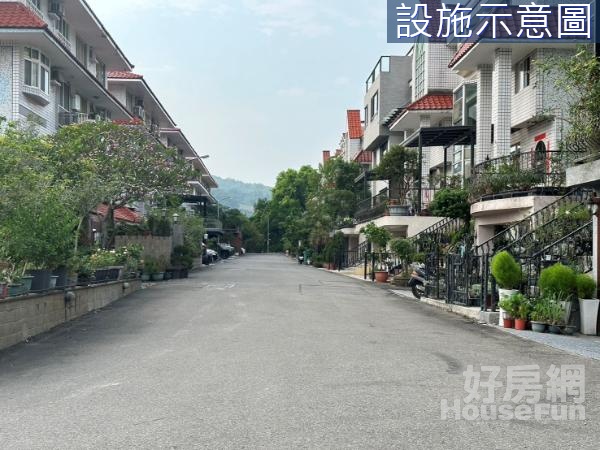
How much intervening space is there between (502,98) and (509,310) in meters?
11.9

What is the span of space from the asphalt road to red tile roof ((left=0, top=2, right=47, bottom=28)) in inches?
547

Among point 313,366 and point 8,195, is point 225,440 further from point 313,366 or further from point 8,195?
point 8,195

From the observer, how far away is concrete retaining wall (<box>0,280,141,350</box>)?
10328mm

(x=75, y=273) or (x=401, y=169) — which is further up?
(x=401, y=169)

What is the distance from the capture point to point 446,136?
2823 centimetres

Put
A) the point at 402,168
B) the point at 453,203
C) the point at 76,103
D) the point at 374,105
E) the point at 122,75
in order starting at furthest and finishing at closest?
the point at 374,105 → the point at 122,75 → the point at 402,168 → the point at 76,103 → the point at 453,203

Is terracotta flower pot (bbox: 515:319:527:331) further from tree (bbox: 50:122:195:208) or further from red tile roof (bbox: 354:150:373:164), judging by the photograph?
red tile roof (bbox: 354:150:373:164)

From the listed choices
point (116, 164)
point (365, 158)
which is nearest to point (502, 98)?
point (116, 164)

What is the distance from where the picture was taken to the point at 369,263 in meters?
36.6

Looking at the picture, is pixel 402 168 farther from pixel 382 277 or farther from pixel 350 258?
pixel 350 258

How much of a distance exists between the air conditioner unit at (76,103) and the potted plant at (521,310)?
23.0 m

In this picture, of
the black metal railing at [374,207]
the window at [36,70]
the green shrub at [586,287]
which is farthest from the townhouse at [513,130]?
the window at [36,70]

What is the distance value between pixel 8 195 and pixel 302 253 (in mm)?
55199

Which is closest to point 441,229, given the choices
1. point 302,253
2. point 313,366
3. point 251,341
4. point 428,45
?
point 428,45
